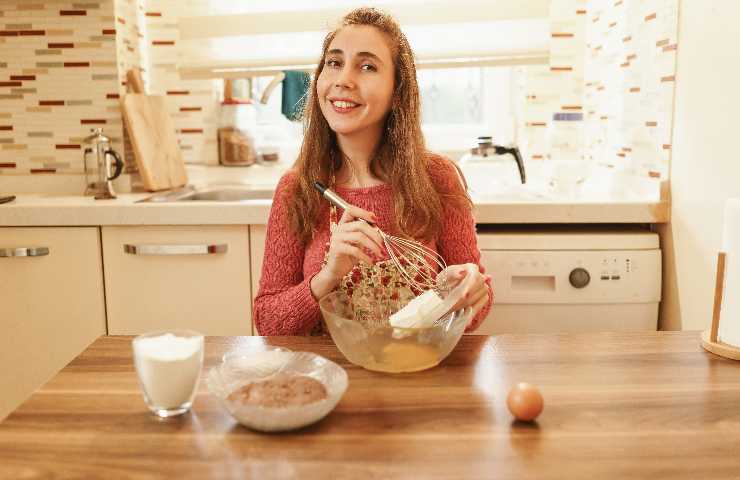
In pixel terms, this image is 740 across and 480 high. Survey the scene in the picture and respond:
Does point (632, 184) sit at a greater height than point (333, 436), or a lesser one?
greater

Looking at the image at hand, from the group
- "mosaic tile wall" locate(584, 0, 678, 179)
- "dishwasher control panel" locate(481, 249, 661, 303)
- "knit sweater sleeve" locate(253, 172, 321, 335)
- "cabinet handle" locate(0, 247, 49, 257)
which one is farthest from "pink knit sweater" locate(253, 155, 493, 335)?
"cabinet handle" locate(0, 247, 49, 257)

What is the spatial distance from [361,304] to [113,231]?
113 centimetres

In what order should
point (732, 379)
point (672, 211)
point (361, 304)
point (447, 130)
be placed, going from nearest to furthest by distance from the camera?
point (732, 379), point (361, 304), point (672, 211), point (447, 130)

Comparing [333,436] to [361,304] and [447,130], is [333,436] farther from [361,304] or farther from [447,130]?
[447,130]

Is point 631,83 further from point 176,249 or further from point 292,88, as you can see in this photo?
point 176,249

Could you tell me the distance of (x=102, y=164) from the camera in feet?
7.23

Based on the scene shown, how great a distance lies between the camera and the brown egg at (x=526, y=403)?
0.82 m

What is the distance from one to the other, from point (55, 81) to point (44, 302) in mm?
831

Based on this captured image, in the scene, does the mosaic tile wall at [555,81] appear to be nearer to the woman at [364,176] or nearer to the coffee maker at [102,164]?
the woman at [364,176]

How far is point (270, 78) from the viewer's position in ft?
9.37

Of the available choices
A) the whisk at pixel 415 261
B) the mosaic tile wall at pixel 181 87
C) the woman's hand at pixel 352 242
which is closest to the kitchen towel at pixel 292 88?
the mosaic tile wall at pixel 181 87

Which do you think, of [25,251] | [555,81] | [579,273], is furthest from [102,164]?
[555,81]

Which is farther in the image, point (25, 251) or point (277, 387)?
point (25, 251)

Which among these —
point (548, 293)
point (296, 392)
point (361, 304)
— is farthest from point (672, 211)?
point (296, 392)
